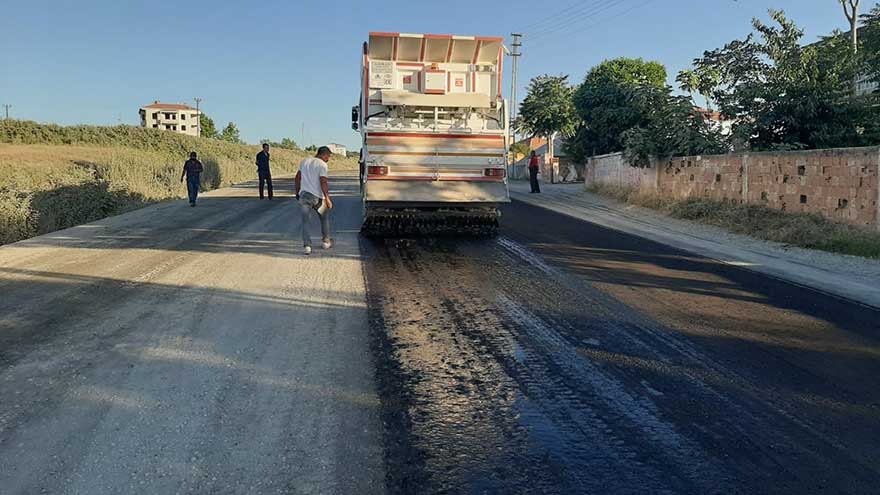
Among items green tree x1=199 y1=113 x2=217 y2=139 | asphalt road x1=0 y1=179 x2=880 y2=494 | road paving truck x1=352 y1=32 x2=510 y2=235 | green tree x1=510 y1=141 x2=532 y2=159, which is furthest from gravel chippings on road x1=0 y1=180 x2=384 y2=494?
green tree x1=199 y1=113 x2=217 y2=139

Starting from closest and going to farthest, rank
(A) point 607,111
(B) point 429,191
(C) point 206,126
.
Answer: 1. (B) point 429,191
2. (A) point 607,111
3. (C) point 206,126

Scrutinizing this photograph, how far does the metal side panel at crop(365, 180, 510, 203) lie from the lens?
11047 millimetres

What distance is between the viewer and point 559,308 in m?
6.63

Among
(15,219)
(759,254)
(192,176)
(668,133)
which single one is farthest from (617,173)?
(15,219)

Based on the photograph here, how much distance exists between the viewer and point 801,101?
16547 millimetres

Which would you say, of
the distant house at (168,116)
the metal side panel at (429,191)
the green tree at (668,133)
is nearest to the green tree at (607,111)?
the green tree at (668,133)

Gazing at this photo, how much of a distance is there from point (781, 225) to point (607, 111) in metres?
13.3

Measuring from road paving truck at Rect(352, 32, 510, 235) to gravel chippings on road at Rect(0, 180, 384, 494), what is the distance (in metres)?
2.55

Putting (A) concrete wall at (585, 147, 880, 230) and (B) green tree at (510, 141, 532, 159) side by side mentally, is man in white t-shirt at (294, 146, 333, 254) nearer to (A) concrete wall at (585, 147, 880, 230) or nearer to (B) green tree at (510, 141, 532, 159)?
(A) concrete wall at (585, 147, 880, 230)

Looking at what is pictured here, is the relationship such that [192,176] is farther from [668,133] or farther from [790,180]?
[790,180]

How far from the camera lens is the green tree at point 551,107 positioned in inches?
1534

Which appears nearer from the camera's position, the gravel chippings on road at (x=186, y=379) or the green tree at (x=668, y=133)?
the gravel chippings on road at (x=186, y=379)

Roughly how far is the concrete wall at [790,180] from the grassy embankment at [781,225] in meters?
0.23

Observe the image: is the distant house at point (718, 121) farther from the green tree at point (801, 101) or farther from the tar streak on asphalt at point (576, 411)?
the tar streak on asphalt at point (576, 411)
